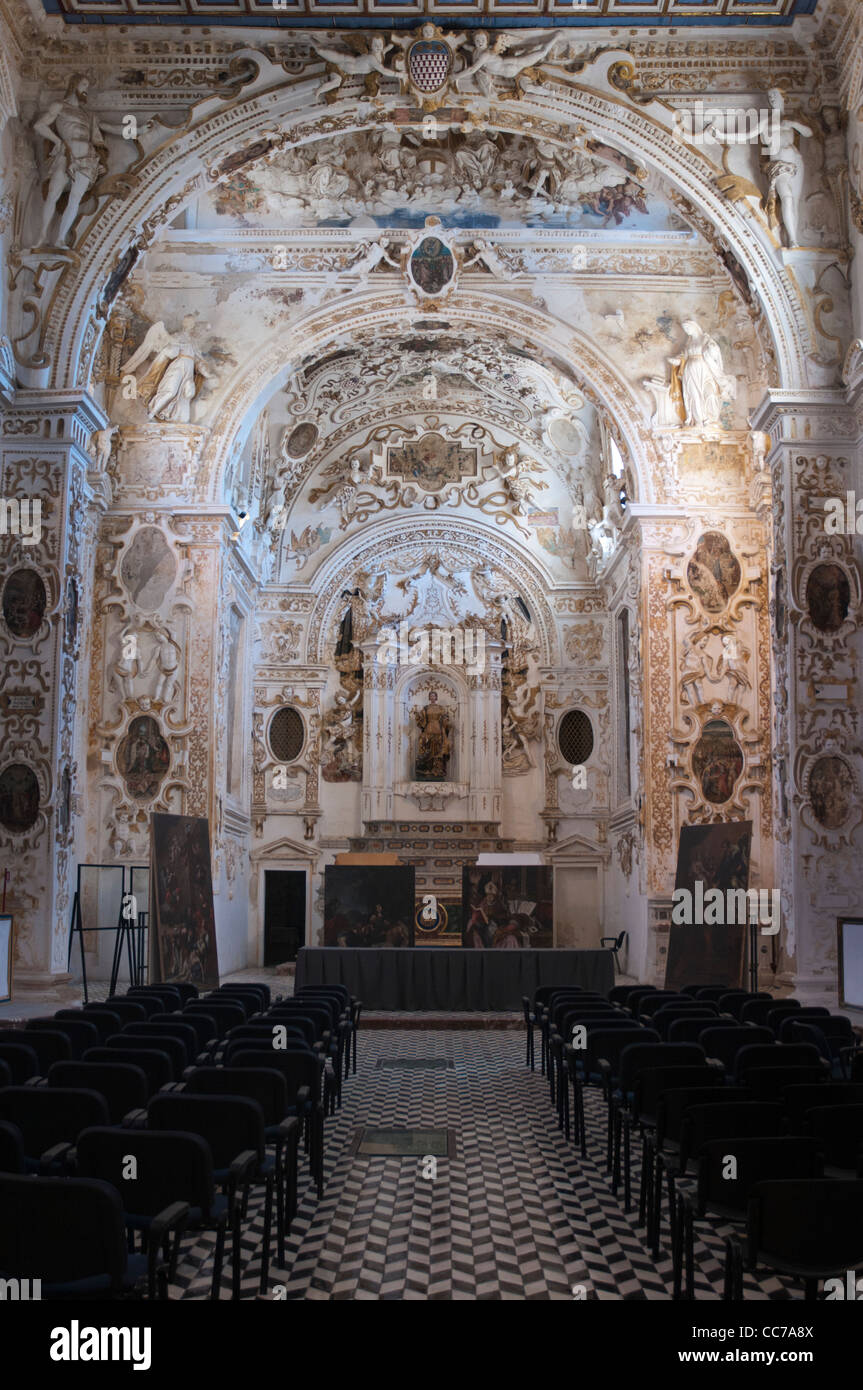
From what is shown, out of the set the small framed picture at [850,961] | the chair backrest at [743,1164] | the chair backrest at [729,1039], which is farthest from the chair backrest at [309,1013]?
the small framed picture at [850,961]

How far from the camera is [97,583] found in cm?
2092

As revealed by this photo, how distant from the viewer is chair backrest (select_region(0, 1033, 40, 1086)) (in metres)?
8.06

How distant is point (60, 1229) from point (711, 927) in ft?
42.7

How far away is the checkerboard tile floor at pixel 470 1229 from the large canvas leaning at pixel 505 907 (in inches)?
362

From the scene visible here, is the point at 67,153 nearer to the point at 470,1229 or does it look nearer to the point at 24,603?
the point at 24,603

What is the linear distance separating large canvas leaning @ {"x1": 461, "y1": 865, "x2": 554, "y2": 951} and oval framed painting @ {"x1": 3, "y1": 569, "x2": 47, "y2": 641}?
28.8ft

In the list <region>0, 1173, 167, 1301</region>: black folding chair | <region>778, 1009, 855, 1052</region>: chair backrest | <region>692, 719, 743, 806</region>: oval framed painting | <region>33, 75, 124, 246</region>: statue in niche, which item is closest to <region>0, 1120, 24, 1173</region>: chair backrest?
<region>0, 1173, 167, 1301</region>: black folding chair

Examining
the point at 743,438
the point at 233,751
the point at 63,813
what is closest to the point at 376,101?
the point at 743,438

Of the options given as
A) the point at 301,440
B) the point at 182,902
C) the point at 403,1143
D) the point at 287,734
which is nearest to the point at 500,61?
the point at 301,440

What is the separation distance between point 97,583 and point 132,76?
26.6 feet

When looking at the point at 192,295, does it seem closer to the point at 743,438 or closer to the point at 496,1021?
the point at 743,438
